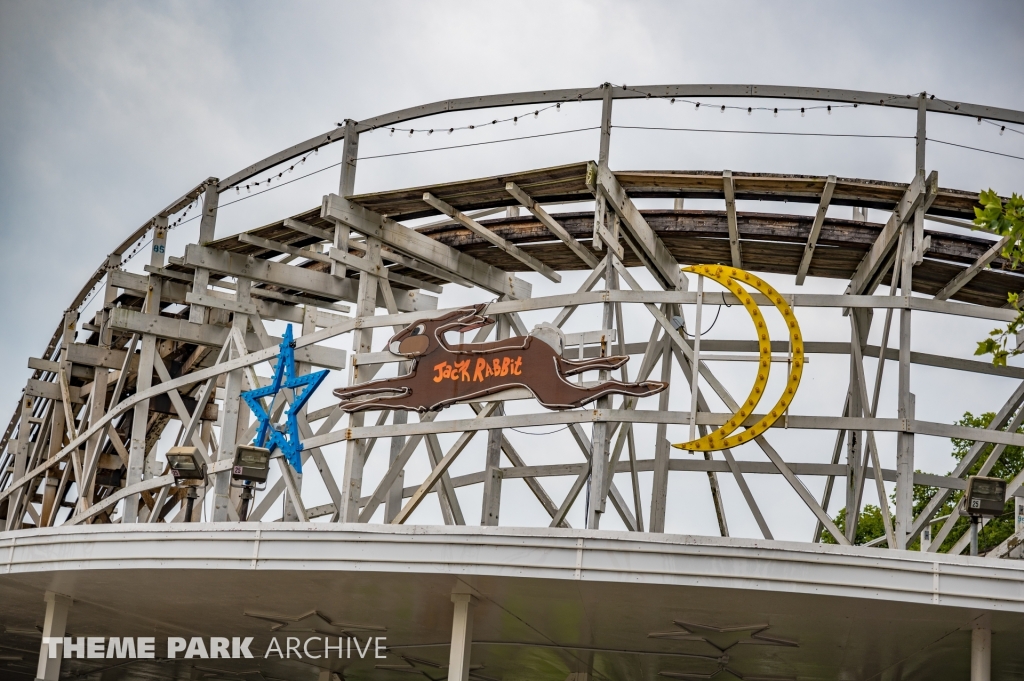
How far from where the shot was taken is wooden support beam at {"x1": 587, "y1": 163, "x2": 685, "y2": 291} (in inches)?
583

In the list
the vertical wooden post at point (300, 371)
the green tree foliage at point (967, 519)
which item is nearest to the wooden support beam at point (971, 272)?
the vertical wooden post at point (300, 371)

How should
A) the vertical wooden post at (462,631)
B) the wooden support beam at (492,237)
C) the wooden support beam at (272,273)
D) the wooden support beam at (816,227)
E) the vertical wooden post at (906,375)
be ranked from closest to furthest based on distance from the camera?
the vertical wooden post at (462,631) → the vertical wooden post at (906,375) → the wooden support beam at (816,227) → the wooden support beam at (492,237) → the wooden support beam at (272,273)

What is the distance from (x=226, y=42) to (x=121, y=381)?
2420 cm

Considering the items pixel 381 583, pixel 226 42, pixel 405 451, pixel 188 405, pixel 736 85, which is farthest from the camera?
pixel 226 42

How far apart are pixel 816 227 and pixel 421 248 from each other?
18.7ft

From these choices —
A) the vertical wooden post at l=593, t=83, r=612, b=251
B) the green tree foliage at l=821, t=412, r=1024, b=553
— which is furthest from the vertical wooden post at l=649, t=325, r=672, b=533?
the green tree foliage at l=821, t=412, r=1024, b=553

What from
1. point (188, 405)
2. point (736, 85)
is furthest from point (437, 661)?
point (188, 405)

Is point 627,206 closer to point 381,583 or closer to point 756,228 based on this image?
point 756,228

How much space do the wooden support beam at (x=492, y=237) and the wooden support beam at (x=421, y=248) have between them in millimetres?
578

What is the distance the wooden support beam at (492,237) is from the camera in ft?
53.9

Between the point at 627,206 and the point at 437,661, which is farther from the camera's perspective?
the point at 437,661

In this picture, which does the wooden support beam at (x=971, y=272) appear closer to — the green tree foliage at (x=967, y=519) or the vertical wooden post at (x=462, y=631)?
the vertical wooden post at (x=462, y=631)

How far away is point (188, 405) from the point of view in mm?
24688

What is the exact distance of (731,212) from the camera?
1559 cm
